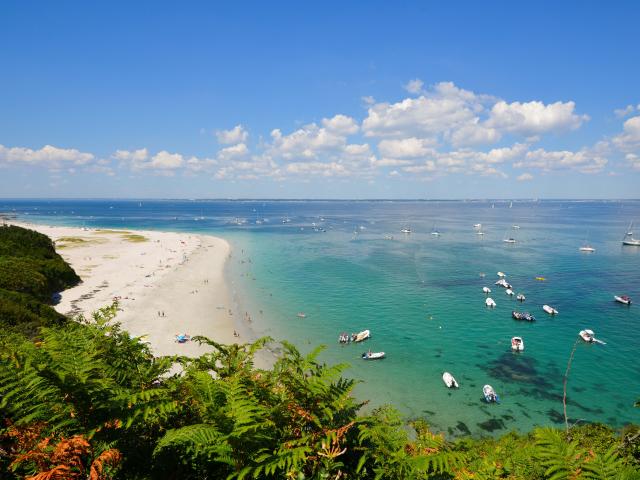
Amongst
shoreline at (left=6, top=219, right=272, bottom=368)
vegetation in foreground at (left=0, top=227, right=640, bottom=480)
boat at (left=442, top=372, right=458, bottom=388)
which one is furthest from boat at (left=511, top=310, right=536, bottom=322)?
vegetation in foreground at (left=0, top=227, right=640, bottom=480)

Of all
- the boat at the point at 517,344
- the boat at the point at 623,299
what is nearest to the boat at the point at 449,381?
the boat at the point at 517,344

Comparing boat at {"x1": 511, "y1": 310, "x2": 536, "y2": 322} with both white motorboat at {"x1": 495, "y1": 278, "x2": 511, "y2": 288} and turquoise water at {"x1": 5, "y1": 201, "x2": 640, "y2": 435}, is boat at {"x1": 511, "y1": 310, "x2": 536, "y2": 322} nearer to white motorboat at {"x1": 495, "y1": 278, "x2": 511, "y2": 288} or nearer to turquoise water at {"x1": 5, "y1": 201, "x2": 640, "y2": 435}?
turquoise water at {"x1": 5, "y1": 201, "x2": 640, "y2": 435}

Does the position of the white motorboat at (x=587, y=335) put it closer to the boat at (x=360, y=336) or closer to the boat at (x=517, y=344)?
the boat at (x=517, y=344)

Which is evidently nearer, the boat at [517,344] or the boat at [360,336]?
the boat at [517,344]

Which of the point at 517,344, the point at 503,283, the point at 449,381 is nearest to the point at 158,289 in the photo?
the point at 449,381

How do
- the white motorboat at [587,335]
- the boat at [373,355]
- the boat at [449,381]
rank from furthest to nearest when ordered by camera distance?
the white motorboat at [587,335], the boat at [373,355], the boat at [449,381]

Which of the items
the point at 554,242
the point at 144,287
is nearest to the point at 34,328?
the point at 144,287

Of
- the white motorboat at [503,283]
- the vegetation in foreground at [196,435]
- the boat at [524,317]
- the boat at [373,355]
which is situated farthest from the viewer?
the white motorboat at [503,283]

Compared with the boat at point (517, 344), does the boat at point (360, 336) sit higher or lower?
higher
